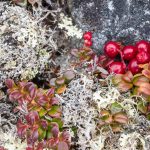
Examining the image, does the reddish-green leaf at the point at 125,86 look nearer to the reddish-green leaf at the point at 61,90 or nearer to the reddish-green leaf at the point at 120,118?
the reddish-green leaf at the point at 120,118

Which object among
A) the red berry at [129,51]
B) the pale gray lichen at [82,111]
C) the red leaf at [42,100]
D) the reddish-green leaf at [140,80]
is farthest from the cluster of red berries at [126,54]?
the red leaf at [42,100]

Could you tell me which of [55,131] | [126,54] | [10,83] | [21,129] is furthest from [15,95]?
[126,54]

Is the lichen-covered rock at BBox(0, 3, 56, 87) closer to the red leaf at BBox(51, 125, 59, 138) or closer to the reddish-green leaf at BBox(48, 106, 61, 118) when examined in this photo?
the reddish-green leaf at BBox(48, 106, 61, 118)

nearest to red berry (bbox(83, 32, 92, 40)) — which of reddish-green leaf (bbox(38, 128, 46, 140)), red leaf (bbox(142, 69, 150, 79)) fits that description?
red leaf (bbox(142, 69, 150, 79))

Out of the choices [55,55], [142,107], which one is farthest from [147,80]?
[55,55]

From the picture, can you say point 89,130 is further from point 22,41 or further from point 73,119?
point 22,41
